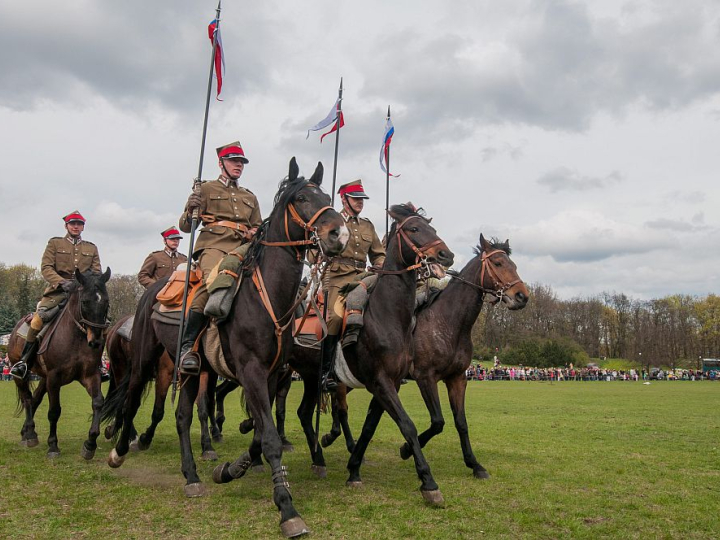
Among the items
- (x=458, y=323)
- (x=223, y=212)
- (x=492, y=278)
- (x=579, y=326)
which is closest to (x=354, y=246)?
(x=458, y=323)

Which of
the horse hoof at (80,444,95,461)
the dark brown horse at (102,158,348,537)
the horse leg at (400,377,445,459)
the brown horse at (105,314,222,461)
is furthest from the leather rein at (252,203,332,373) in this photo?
the horse hoof at (80,444,95,461)

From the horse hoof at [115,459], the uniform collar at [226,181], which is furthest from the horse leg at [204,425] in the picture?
the uniform collar at [226,181]

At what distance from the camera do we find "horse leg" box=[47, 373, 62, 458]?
1052 centimetres

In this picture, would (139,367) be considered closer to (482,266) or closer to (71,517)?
(71,517)

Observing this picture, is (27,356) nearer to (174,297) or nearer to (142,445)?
(142,445)

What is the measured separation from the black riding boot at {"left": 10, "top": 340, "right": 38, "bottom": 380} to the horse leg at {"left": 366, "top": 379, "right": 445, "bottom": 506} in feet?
27.5

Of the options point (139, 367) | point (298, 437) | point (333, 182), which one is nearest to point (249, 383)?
point (139, 367)

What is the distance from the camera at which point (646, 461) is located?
10.4m

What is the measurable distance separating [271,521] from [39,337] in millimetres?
8424

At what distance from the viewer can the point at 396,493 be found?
306 inches

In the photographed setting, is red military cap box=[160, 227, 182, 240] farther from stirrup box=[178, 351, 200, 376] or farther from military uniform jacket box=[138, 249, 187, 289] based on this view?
stirrup box=[178, 351, 200, 376]

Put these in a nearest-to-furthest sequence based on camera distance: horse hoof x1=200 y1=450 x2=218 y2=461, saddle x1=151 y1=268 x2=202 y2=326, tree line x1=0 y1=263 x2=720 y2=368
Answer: saddle x1=151 y1=268 x2=202 y2=326 < horse hoof x1=200 y1=450 x2=218 y2=461 < tree line x1=0 y1=263 x2=720 y2=368

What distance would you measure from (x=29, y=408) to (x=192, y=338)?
22.1 feet

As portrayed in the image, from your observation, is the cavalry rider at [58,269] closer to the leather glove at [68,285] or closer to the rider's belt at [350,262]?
the leather glove at [68,285]
